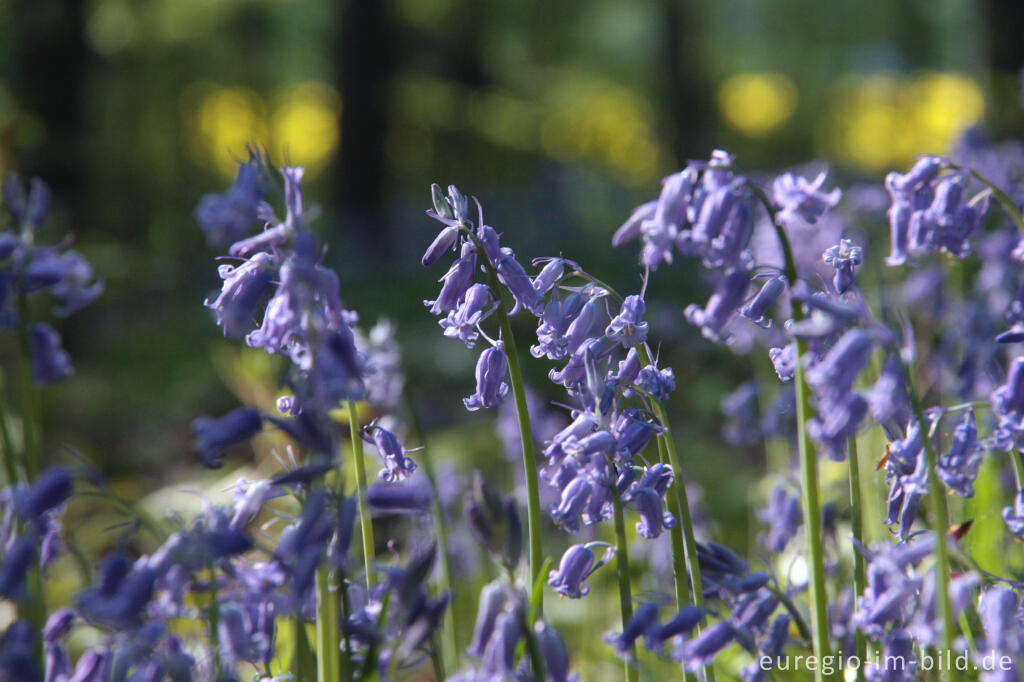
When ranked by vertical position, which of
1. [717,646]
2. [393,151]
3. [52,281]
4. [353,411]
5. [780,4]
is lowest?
[717,646]

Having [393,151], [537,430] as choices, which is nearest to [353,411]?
[537,430]

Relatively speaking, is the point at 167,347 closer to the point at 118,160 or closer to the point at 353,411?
the point at 118,160

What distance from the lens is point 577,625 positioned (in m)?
4.06

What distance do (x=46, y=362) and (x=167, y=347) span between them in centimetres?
1021

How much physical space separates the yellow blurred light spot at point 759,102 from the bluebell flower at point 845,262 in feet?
102

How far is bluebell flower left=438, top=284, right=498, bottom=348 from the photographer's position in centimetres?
172

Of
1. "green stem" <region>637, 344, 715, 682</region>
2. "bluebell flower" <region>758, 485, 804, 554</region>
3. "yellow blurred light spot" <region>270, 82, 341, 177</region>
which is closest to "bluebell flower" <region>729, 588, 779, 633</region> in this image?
"green stem" <region>637, 344, 715, 682</region>

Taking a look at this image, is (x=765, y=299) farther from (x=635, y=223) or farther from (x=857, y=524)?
(x=857, y=524)

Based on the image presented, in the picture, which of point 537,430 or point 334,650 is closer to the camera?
point 334,650

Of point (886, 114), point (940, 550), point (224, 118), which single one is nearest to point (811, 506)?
point (940, 550)

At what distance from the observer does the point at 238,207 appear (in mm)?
1451

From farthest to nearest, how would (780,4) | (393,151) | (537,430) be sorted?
1. (780,4)
2. (393,151)
3. (537,430)

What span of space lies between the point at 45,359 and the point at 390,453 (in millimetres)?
638

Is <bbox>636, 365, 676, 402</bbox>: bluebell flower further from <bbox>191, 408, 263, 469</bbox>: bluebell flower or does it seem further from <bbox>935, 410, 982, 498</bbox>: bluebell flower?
<bbox>191, 408, 263, 469</bbox>: bluebell flower
